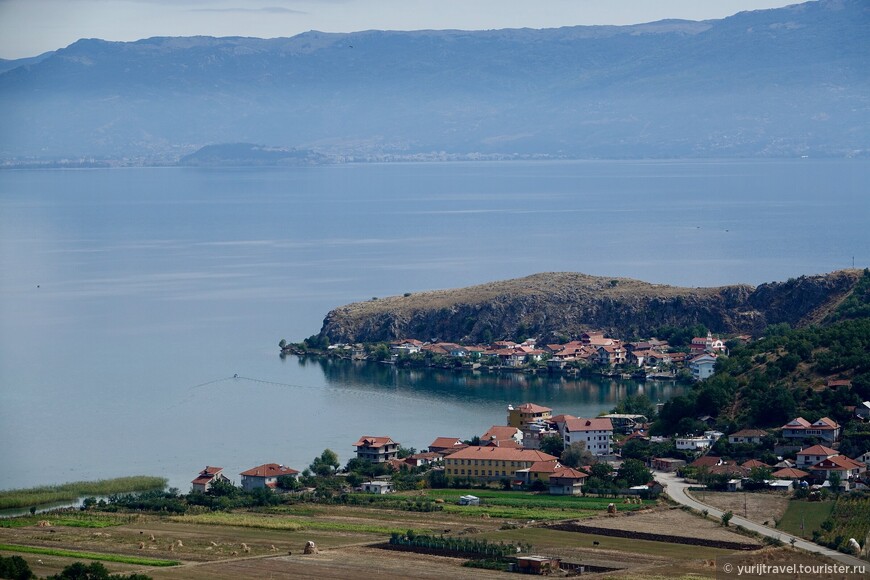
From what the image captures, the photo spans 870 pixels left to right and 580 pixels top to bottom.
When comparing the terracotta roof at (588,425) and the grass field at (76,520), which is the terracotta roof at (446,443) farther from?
the grass field at (76,520)

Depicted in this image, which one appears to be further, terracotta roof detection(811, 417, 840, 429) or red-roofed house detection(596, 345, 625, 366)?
red-roofed house detection(596, 345, 625, 366)

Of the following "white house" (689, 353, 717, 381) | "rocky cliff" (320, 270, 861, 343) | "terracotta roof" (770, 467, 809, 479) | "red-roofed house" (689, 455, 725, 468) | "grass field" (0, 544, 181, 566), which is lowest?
Result: "grass field" (0, 544, 181, 566)

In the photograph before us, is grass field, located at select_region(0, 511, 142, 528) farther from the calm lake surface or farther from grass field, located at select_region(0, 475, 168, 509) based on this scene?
the calm lake surface

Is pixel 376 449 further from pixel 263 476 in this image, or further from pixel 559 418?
pixel 559 418

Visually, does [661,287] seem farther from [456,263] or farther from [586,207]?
[586,207]

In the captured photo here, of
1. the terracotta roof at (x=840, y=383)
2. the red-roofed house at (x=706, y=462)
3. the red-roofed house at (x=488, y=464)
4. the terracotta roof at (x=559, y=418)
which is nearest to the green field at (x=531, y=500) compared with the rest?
the red-roofed house at (x=488, y=464)

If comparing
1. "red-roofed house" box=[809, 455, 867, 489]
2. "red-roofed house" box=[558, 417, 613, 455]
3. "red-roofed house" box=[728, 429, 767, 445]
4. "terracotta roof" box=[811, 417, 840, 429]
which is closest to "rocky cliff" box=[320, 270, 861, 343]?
"red-roofed house" box=[558, 417, 613, 455]
